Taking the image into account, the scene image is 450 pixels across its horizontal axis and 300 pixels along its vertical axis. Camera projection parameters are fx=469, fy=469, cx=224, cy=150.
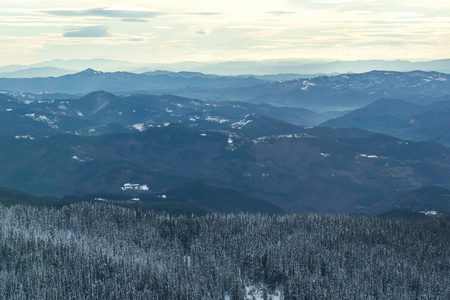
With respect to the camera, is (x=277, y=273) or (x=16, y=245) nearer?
(x=277, y=273)

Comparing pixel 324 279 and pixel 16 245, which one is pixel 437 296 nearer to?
pixel 324 279

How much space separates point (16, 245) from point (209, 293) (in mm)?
87985

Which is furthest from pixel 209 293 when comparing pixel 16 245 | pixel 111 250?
pixel 16 245

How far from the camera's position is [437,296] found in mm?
165750

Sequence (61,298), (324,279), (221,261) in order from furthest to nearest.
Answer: (221,261)
(324,279)
(61,298)

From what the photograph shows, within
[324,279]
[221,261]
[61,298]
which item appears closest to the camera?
[61,298]

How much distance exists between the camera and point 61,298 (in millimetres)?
160250

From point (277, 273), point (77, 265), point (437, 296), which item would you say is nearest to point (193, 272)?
point (277, 273)

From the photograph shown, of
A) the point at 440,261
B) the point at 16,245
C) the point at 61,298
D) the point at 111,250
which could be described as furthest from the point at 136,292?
the point at 440,261

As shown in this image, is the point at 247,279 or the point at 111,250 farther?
the point at 111,250

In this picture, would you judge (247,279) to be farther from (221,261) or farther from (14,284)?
(14,284)

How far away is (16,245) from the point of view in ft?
636

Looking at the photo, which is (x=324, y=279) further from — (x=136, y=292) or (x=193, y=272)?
(x=136, y=292)

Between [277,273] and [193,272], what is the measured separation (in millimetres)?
32401
